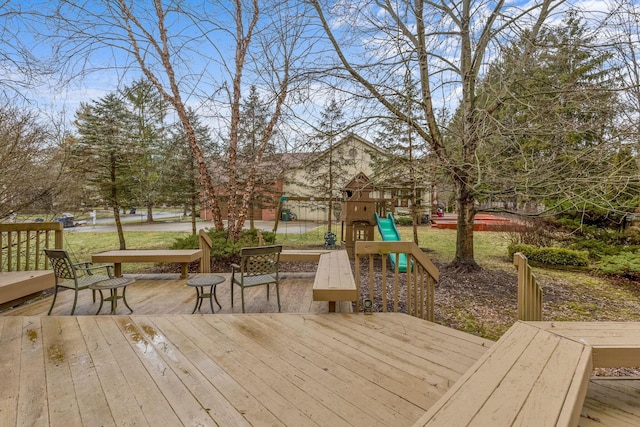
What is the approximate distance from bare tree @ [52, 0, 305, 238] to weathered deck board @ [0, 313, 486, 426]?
4308 mm

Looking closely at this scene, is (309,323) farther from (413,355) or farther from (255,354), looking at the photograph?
(413,355)

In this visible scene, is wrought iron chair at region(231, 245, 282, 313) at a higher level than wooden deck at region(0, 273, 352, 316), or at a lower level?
higher

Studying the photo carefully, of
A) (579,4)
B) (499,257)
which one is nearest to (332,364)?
(579,4)

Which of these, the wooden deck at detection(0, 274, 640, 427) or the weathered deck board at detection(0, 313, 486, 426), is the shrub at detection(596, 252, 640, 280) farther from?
the weathered deck board at detection(0, 313, 486, 426)

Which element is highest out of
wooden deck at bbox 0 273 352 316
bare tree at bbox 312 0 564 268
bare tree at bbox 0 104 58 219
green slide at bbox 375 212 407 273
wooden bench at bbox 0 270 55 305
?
bare tree at bbox 312 0 564 268

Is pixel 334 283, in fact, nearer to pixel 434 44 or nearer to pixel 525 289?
pixel 525 289

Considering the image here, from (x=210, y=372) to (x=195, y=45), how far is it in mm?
6579

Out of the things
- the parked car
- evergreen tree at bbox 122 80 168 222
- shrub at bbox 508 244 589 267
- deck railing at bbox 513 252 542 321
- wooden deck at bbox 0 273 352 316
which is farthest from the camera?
evergreen tree at bbox 122 80 168 222

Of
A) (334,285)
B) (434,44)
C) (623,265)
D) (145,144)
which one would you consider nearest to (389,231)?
(434,44)

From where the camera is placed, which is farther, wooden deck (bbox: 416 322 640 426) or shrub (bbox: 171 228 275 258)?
shrub (bbox: 171 228 275 258)

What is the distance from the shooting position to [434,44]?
5.64m

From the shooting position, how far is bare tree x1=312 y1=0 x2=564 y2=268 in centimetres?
520

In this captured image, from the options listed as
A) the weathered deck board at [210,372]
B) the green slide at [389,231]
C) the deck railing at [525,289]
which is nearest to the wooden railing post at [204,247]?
the weathered deck board at [210,372]

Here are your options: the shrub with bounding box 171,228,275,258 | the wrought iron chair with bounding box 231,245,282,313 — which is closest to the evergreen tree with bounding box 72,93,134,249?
the shrub with bounding box 171,228,275,258
